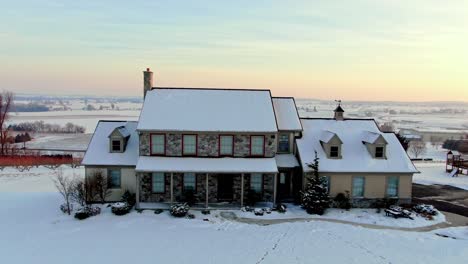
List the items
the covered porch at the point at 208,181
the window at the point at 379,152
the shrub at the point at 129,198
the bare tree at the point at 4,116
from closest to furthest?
the covered porch at the point at 208,181 < the shrub at the point at 129,198 < the window at the point at 379,152 < the bare tree at the point at 4,116

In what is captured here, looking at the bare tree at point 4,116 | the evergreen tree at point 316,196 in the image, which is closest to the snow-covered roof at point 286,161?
the evergreen tree at point 316,196

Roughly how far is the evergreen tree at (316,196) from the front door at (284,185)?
2046 millimetres

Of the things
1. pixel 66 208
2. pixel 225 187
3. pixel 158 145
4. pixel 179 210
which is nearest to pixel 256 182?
pixel 225 187

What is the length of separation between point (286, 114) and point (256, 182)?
5.62m

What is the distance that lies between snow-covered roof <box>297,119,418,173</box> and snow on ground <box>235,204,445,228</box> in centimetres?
264

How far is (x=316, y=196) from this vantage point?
2302 centimetres

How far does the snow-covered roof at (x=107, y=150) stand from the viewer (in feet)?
79.3

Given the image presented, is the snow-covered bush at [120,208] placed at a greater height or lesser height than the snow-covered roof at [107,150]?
lesser

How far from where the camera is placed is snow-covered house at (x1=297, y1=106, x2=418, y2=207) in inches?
965

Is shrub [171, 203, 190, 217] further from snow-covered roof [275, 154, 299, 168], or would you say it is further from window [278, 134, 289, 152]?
window [278, 134, 289, 152]

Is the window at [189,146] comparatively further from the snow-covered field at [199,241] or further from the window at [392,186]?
the window at [392,186]

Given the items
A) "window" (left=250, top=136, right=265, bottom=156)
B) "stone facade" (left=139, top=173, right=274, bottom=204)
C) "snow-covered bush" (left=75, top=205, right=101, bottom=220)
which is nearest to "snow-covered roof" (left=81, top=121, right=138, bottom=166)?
"stone facade" (left=139, top=173, right=274, bottom=204)

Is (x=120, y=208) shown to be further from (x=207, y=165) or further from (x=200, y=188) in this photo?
(x=207, y=165)

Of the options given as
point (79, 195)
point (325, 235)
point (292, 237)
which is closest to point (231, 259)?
point (292, 237)
